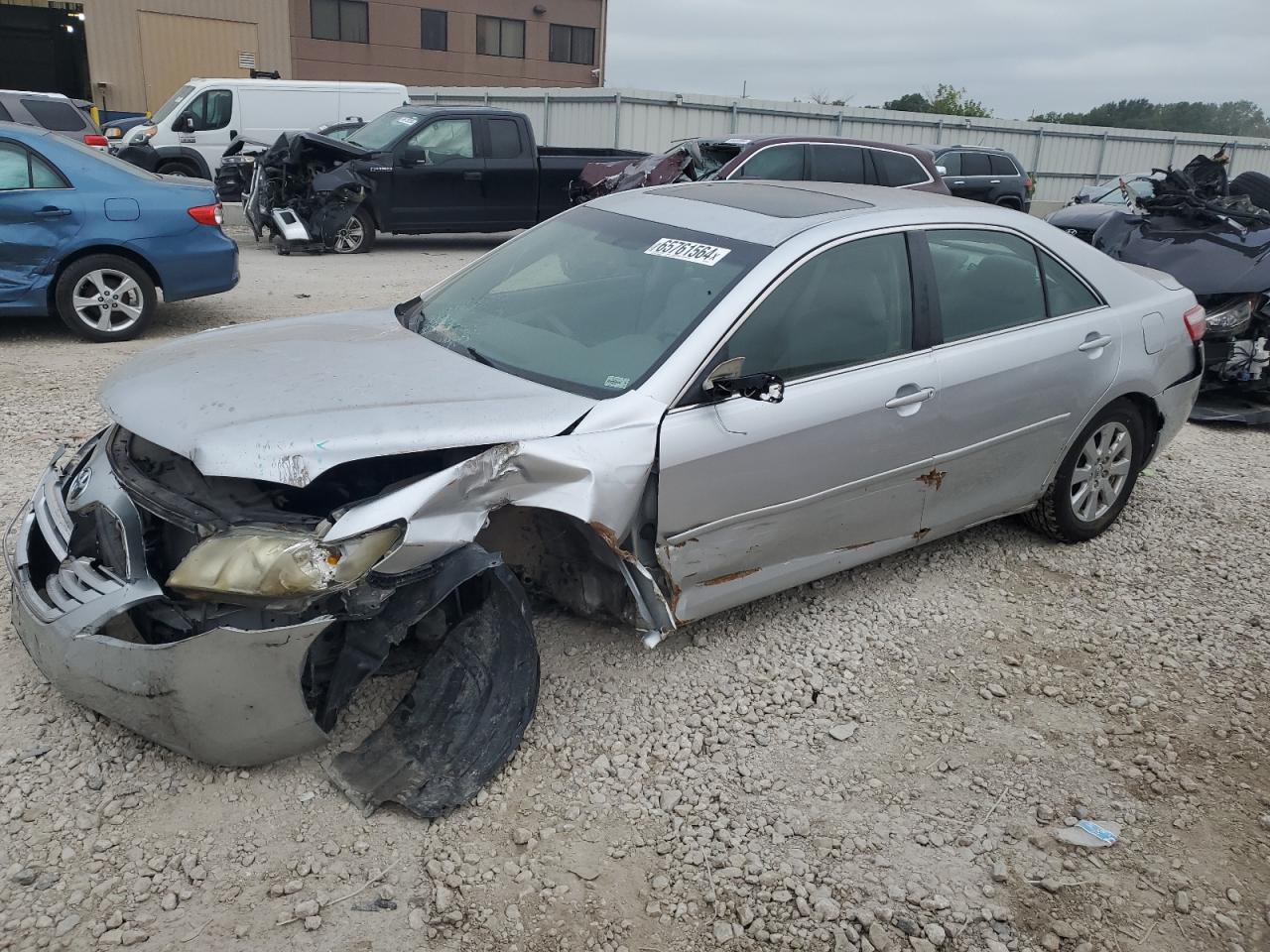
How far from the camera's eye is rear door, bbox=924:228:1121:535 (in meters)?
4.03

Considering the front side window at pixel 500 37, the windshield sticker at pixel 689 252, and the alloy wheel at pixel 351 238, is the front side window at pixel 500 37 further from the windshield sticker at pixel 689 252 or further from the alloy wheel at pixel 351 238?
the windshield sticker at pixel 689 252

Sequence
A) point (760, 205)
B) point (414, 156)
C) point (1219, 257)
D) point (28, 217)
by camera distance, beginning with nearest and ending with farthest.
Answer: point (760, 205) → point (28, 217) → point (1219, 257) → point (414, 156)

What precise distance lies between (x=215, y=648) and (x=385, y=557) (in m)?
0.49

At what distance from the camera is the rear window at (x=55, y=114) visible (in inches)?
623

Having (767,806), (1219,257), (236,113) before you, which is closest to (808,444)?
(767,806)

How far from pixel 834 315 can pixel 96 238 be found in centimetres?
594

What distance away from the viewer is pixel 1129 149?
27391mm

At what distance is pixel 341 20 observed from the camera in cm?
3406

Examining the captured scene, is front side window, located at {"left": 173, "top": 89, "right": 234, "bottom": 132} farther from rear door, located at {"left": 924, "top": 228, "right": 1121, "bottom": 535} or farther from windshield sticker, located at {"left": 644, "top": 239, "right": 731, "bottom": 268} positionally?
rear door, located at {"left": 924, "top": 228, "right": 1121, "bottom": 535}

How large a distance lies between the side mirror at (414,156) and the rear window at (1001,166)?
10.2 m

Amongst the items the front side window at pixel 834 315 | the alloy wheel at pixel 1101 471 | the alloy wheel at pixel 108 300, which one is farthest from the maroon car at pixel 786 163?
the front side window at pixel 834 315

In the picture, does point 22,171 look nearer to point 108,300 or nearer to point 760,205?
point 108,300

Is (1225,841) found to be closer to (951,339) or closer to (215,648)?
(951,339)

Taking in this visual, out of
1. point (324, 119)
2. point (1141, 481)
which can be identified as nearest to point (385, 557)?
point (1141, 481)
